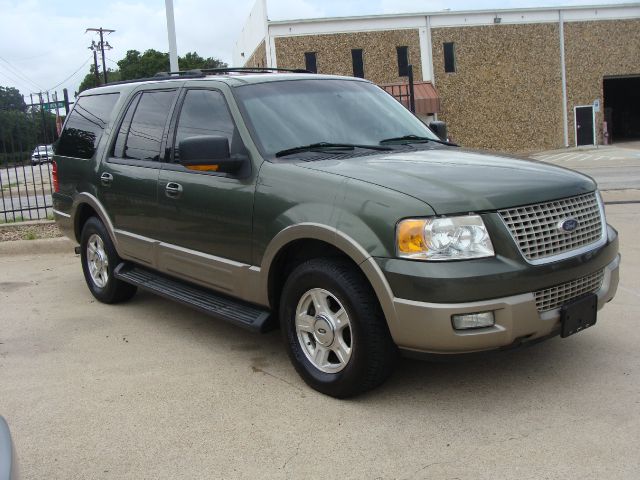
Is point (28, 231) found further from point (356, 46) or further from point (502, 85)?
point (502, 85)

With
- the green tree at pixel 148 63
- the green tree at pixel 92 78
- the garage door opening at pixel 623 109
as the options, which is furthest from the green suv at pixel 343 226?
the green tree at pixel 92 78

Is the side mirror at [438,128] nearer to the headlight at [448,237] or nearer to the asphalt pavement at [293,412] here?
the asphalt pavement at [293,412]

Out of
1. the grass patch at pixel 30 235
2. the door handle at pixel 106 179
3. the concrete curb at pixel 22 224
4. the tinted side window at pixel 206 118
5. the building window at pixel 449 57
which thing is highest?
the building window at pixel 449 57

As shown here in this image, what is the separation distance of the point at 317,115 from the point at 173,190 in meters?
1.20

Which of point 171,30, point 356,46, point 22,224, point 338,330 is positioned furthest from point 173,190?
point 356,46

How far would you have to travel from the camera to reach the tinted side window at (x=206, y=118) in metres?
4.34

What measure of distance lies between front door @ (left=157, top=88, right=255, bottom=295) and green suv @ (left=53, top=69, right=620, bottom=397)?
13mm

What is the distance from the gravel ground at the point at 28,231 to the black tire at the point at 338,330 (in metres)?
6.50

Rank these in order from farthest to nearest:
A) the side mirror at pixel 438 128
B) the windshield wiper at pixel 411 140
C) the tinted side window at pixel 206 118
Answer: the side mirror at pixel 438 128, the windshield wiper at pixel 411 140, the tinted side window at pixel 206 118

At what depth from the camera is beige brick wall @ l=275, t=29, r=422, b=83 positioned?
33.8 meters

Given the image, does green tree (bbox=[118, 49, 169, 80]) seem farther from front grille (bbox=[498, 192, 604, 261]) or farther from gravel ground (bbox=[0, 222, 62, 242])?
front grille (bbox=[498, 192, 604, 261])

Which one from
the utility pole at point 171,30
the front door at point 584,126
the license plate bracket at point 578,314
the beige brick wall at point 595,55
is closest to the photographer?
the license plate bracket at point 578,314

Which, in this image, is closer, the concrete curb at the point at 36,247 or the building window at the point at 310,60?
the concrete curb at the point at 36,247

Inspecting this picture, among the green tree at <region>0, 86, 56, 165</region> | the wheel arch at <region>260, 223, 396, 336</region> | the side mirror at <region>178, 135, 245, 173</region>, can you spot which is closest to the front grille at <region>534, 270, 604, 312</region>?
the wheel arch at <region>260, 223, 396, 336</region>
